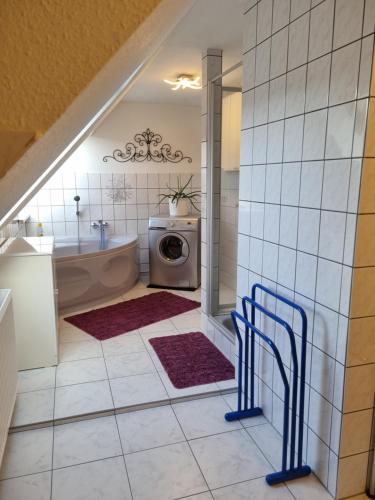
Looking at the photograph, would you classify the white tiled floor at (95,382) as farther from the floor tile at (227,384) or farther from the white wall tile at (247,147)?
the white wall tile at (247,147)

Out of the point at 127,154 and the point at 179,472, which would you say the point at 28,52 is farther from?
the point at 127,154

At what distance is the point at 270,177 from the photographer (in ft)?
6.15

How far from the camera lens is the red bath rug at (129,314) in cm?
329

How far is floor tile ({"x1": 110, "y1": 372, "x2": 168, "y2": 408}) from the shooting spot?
2234mm

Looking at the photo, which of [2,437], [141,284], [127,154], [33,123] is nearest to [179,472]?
[2,437]

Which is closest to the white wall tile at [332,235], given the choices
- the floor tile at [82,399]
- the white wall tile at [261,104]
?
the white wall tile at [261,104]

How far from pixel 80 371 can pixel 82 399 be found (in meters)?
0.35

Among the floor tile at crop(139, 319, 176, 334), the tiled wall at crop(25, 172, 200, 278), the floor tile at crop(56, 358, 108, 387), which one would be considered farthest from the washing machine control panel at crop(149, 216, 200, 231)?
the floor tile at crop(56, 358, 108, 387)

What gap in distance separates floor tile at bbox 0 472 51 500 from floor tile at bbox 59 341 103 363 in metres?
1.06

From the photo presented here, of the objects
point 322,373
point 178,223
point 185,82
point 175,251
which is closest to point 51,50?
point 322,373

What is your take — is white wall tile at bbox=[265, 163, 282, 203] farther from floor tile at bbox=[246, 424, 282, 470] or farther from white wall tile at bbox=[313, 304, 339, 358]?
floor tile at bbox=[246, 424, 282, 470]

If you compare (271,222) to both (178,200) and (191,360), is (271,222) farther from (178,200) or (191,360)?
(178,200)

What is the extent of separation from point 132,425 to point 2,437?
669mm

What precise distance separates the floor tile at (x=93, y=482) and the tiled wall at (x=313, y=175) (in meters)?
0.85
